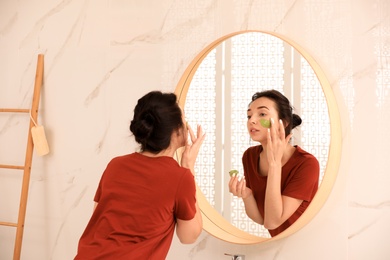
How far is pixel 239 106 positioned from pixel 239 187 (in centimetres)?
26

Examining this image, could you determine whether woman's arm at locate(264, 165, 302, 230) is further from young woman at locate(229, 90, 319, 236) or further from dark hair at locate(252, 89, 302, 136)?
dark hair at locate(252, 89, 302, 136)

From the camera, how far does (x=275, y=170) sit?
1.79 metres

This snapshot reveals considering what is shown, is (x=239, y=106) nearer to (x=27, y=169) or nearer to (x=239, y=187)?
(x=239, y=187)

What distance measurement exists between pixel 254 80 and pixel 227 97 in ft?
0.35

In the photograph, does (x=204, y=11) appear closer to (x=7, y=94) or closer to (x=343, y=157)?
(x=343, y=157)

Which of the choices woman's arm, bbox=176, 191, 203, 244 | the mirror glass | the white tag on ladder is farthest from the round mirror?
the white tag on ladder

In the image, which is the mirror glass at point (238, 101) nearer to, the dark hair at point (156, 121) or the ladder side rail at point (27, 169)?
the dark hair at point (156, 121)

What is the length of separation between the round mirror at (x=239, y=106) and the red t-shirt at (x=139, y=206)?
16.1 inches

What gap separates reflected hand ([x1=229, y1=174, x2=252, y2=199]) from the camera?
188cm

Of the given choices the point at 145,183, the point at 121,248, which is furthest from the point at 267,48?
the point at 121,248

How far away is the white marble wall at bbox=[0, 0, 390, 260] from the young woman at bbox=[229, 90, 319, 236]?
88mm

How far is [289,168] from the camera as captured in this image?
181 cm

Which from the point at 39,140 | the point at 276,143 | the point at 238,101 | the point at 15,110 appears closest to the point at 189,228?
the point at 276,143

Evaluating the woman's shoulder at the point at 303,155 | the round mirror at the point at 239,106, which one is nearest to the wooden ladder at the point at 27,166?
the round mirror at the point at 239,106
